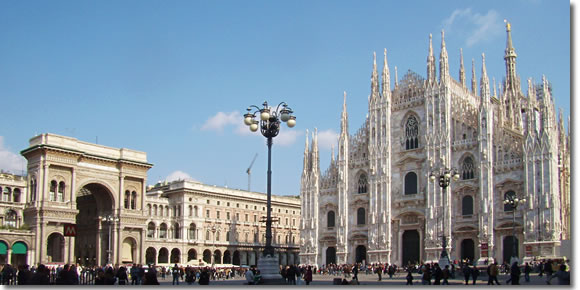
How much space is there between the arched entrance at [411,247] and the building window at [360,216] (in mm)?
4243

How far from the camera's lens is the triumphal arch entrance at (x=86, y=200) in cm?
5225

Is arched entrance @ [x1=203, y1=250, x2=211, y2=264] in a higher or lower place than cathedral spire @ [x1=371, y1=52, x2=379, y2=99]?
lower

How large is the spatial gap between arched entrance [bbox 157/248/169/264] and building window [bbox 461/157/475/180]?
31.4 metres

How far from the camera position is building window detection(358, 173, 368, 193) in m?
60.1

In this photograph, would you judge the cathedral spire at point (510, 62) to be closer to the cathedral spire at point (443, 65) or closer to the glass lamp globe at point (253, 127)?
the cathedral spire at point (443, 65)

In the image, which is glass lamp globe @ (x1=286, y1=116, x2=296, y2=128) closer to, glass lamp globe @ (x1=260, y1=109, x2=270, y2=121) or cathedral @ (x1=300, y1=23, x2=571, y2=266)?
glass lamp globe @ (x1=260, y1=109, x2=270, y2=121)

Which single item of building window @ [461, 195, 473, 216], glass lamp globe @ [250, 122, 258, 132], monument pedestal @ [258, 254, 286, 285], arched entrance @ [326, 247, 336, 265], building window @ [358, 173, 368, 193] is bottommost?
arched entrance @ [326, 247, 336, 265]

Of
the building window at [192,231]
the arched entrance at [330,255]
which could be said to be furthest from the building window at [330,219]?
the building window at [192,231]

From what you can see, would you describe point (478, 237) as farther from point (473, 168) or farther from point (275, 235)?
point (275, 235)

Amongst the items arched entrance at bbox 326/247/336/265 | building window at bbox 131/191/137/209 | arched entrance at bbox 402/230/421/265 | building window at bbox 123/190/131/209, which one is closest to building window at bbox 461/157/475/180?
arched entrance at bbox 402/230/421/265

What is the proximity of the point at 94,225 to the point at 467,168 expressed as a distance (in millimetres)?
32258

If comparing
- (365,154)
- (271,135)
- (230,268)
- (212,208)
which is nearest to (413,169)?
(365,154)

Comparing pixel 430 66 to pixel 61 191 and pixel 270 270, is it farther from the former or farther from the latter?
pixel 270 270

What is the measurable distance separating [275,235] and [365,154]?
884 inches
